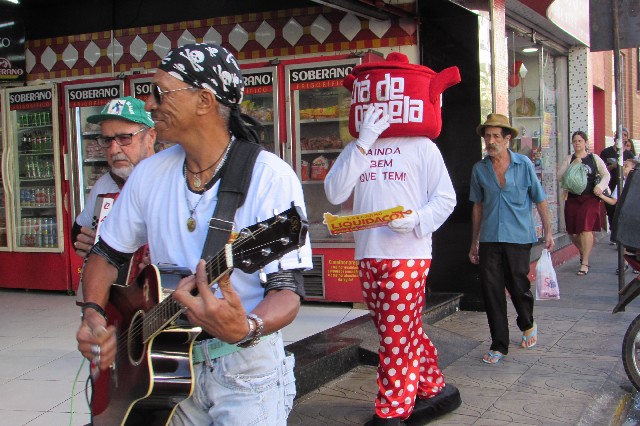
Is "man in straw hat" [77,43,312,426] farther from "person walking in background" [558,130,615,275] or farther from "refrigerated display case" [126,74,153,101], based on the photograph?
"person walking in background" [558,130,615,275]

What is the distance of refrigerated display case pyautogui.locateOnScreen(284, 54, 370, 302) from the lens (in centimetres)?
772

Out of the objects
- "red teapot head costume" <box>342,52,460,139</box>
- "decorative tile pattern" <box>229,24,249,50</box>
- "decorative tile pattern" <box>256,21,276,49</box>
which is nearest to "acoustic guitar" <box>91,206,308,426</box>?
"red teapot head costume" <box>342,52,460,139</box>

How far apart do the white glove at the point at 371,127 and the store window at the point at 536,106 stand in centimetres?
628

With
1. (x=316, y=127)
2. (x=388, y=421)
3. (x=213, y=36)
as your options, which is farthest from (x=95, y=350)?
(x=213, y=36)

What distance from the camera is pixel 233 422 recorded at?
7.12ft

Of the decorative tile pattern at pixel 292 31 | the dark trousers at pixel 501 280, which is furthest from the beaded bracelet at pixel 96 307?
the decorative tile pattern at pixel 292 31

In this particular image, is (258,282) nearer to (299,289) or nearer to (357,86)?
(299,289)

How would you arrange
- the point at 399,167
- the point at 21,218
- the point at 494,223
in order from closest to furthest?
the point at 399,167 < the point at 494,223 < the point at 21,218

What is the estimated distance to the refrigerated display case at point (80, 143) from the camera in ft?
28.7

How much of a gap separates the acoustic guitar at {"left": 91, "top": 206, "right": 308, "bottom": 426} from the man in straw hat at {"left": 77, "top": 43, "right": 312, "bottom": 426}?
0.04 meters

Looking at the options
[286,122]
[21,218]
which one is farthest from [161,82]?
[21,218]

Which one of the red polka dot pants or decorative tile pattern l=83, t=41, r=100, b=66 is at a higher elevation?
decorative tile pattern l=83, t=41, r=100, b=66

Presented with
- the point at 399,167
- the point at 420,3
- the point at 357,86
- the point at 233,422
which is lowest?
the point at 233,422

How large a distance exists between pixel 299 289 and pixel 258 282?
0.43 feet
